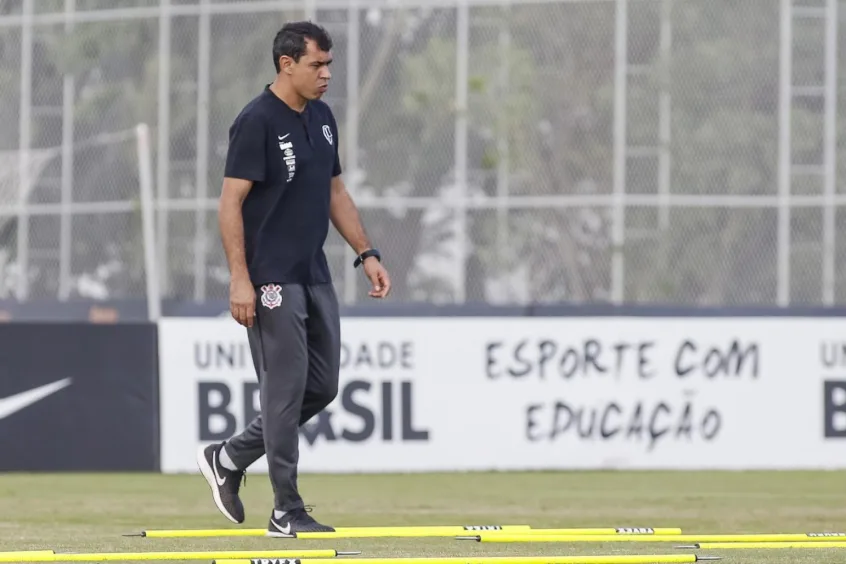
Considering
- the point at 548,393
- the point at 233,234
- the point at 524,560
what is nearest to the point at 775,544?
the point at 524,560

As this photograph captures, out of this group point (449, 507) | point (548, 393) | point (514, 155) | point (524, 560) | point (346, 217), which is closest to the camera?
point (524, 560)

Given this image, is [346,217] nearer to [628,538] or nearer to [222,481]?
[222,481]

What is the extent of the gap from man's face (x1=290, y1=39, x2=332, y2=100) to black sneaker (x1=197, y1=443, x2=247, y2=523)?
1475 millimetres

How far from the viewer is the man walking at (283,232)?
757 cm

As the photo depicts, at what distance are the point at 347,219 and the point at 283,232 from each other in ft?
1.52

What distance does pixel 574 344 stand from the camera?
1404 centimetres

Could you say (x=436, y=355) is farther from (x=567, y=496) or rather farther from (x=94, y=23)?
(x=94, y=23)

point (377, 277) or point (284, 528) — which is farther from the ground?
point (377, 277)

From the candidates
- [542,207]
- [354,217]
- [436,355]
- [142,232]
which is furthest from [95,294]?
[354,217]

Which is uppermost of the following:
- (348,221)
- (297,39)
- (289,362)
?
(297,39)

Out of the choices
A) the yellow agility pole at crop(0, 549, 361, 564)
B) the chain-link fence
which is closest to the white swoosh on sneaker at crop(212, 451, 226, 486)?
the yellow agility pole at crop(0, 549, 361, 564)

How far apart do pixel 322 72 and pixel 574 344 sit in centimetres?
668

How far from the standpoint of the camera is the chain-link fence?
22547 mm

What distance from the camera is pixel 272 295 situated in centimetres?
763
